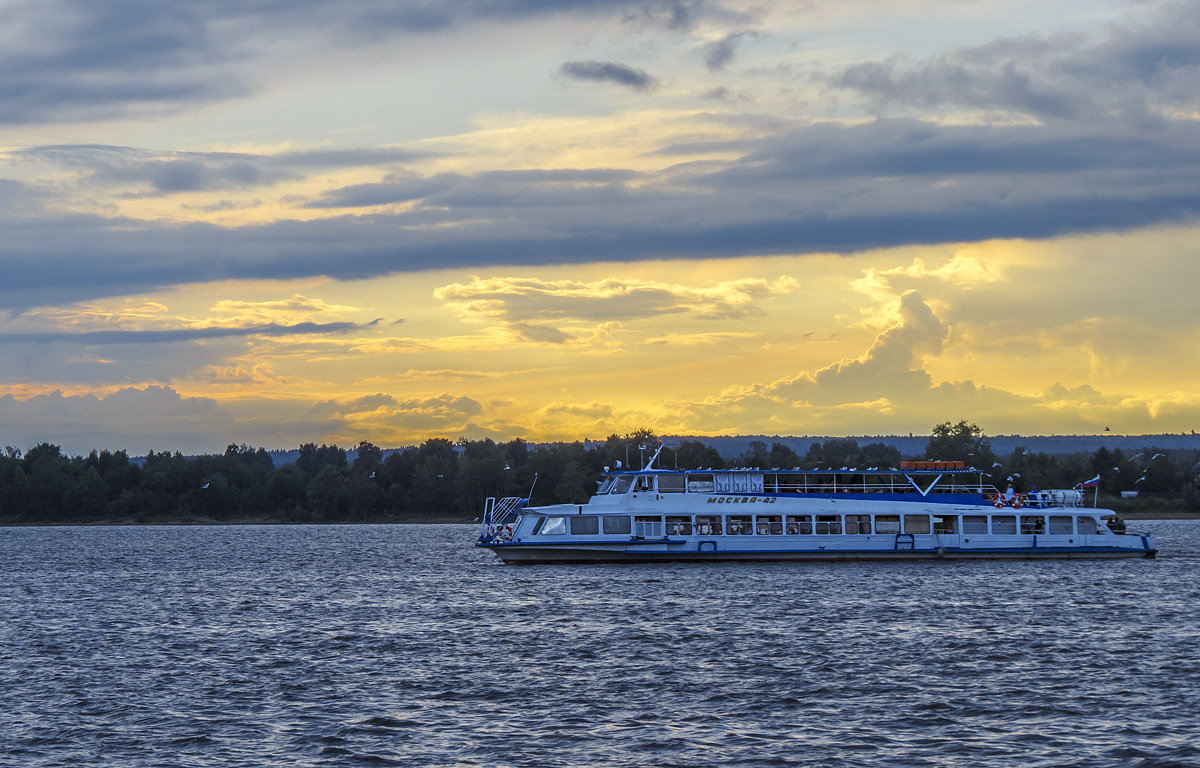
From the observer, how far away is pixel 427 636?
52156 mm

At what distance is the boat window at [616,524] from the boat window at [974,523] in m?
24.0

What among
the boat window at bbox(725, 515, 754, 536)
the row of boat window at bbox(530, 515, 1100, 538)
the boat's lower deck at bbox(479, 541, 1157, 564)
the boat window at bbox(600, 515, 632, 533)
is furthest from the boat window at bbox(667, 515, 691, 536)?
the boat window at bbox(600, 515, 632, 533)

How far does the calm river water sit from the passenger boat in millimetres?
5108

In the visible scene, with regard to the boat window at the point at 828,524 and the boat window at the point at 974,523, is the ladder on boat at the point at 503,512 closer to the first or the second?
the boat window at the point at 828,524

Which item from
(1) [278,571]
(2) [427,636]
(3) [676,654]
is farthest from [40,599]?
(3) [676,654]

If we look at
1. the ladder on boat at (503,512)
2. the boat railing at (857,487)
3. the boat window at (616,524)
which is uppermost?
the boat railing at (857,487)

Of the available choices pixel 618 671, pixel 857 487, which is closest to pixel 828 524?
pixel 857 487

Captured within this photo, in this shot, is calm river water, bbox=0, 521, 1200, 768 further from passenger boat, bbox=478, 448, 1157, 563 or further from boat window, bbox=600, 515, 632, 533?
boat window, bbox=600, 515, 632, 533

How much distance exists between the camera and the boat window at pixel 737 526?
86375mm

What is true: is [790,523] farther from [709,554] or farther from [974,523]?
[974,523]

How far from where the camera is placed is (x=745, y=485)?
8700 centimetres

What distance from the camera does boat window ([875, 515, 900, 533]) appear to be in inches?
3428

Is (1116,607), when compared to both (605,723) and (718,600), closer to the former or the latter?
(718,600)

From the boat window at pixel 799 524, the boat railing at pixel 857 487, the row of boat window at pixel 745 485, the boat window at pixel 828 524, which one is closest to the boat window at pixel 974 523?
the boat railing at pixel 857 487
